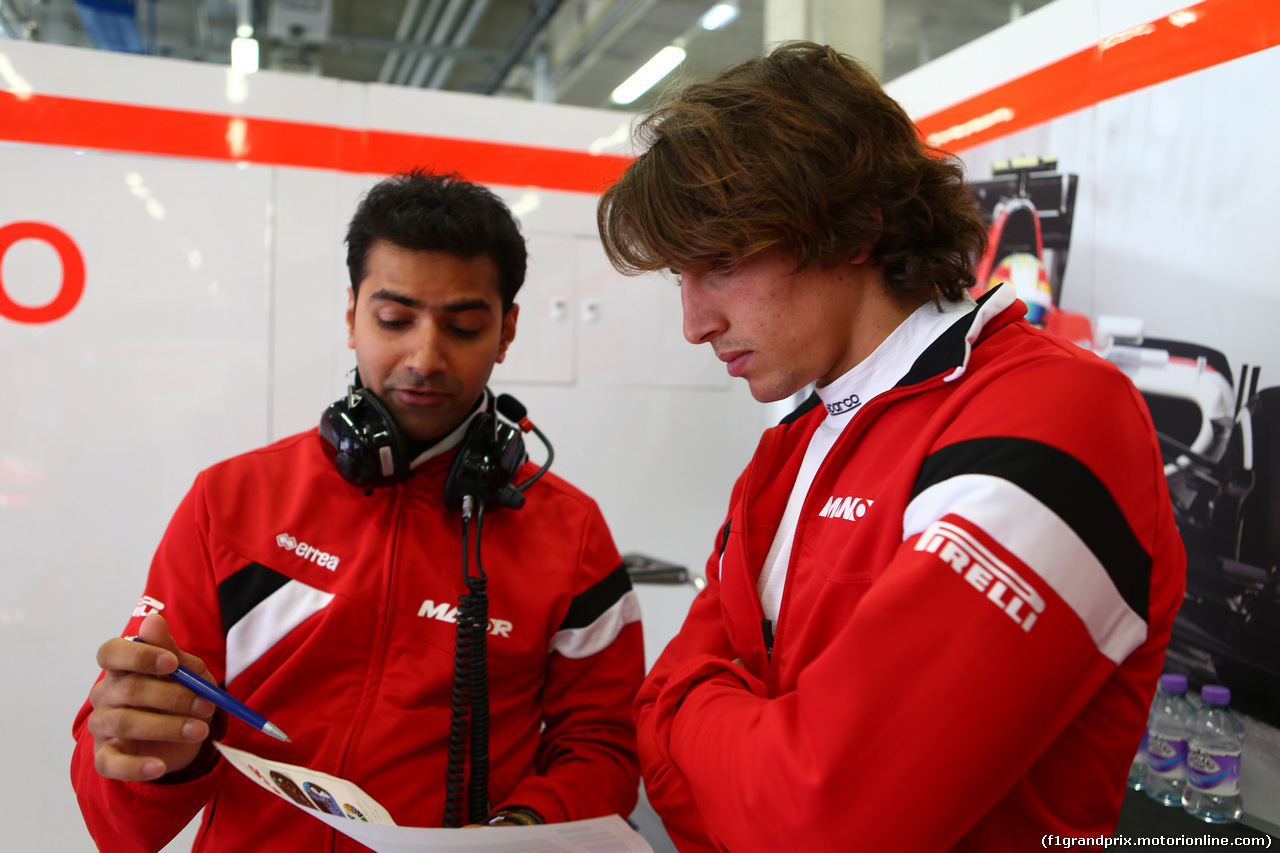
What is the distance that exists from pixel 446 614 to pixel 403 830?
1.65 ft

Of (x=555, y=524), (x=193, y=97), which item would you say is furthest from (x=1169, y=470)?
(x=193, y=97)

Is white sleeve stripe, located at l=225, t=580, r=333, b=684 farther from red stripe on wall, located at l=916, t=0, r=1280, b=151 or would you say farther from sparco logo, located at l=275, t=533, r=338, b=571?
red stripe on wall, located at l=916, t=0, r=1280, b=151

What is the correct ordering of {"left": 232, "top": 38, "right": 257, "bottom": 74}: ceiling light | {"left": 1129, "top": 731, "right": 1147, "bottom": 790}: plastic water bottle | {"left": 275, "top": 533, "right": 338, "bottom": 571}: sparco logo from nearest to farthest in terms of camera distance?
{"left": 275, "top": 533, "right": 338, "bottom": 571}: sparco logo < {"left": 1129, "top": 731, "right": 1147, "bottom": 790}: plastic water bottle < {"left": 232, "top": 38, "right": 257, "bottom": 74}: ceiling light

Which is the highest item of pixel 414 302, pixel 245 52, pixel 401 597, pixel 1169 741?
pixel 245 52

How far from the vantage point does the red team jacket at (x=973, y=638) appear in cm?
71

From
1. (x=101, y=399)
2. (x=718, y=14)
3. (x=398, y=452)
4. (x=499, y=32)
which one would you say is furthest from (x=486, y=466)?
(x=499, y=32)

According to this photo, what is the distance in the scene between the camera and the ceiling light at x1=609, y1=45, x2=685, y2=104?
272 inches

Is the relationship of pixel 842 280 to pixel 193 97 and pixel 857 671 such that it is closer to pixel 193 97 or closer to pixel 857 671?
pixel 857 671

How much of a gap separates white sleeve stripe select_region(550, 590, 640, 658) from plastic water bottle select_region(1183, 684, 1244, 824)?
3.89ft

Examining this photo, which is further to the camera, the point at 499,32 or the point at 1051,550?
the point at 499,32

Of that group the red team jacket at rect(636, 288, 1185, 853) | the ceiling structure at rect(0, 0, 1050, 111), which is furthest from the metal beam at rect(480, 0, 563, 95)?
the red team jacket at rect(636, 288, 1185, 853)

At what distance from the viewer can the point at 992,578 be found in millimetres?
718

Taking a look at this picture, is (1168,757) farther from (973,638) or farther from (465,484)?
(465,484)

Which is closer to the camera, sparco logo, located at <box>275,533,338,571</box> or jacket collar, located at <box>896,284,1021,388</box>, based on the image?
jacket collar, located at <box>896,284,1021,388</box>
